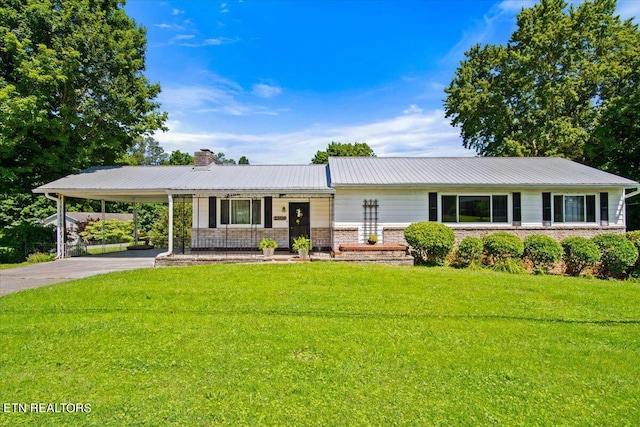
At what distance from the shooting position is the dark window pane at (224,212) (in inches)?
559

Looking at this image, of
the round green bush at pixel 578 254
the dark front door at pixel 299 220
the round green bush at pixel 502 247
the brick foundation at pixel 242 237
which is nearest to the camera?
the round green bush at pixel 578 254

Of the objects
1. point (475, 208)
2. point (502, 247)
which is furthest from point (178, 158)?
point (502, 247)

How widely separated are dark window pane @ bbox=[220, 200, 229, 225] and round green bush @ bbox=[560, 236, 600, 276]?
12.3 metres

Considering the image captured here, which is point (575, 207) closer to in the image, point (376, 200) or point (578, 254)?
point (578, 254)

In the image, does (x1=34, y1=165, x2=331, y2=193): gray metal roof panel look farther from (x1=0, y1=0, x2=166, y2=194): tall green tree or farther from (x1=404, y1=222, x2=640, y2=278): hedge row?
(x1=404, y1=222, x2=640, y2=278): hedge row

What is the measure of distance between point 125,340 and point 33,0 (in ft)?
58.4

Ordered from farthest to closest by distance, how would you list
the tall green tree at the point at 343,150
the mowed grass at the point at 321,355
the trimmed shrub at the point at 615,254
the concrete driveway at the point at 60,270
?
Result: the tall green tree at the point at 343,150 → the trimmed shrub at the point at 615,254 → the concrete driveway at the point at 60,270 → the mowed grass at the point at 321,355

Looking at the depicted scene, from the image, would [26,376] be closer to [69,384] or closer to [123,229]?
[69,384]

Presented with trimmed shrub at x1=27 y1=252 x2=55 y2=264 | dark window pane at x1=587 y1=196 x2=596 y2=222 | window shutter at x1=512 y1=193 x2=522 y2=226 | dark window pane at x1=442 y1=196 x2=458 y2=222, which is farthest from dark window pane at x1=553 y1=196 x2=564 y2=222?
trimmed shrub at x1=27 y1=252 x2=55 y2=264

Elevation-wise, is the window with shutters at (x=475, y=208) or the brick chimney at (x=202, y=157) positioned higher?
the brick chimney at (x=202, y=157)

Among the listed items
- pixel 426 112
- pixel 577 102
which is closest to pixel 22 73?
pixel 426 112

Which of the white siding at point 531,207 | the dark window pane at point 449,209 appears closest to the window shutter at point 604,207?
the white siding at point 531,207

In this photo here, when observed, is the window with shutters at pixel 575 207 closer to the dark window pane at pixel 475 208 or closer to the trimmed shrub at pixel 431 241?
the dark window pane at pixel 475 208

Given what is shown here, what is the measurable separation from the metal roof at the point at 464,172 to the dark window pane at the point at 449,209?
0.72m
